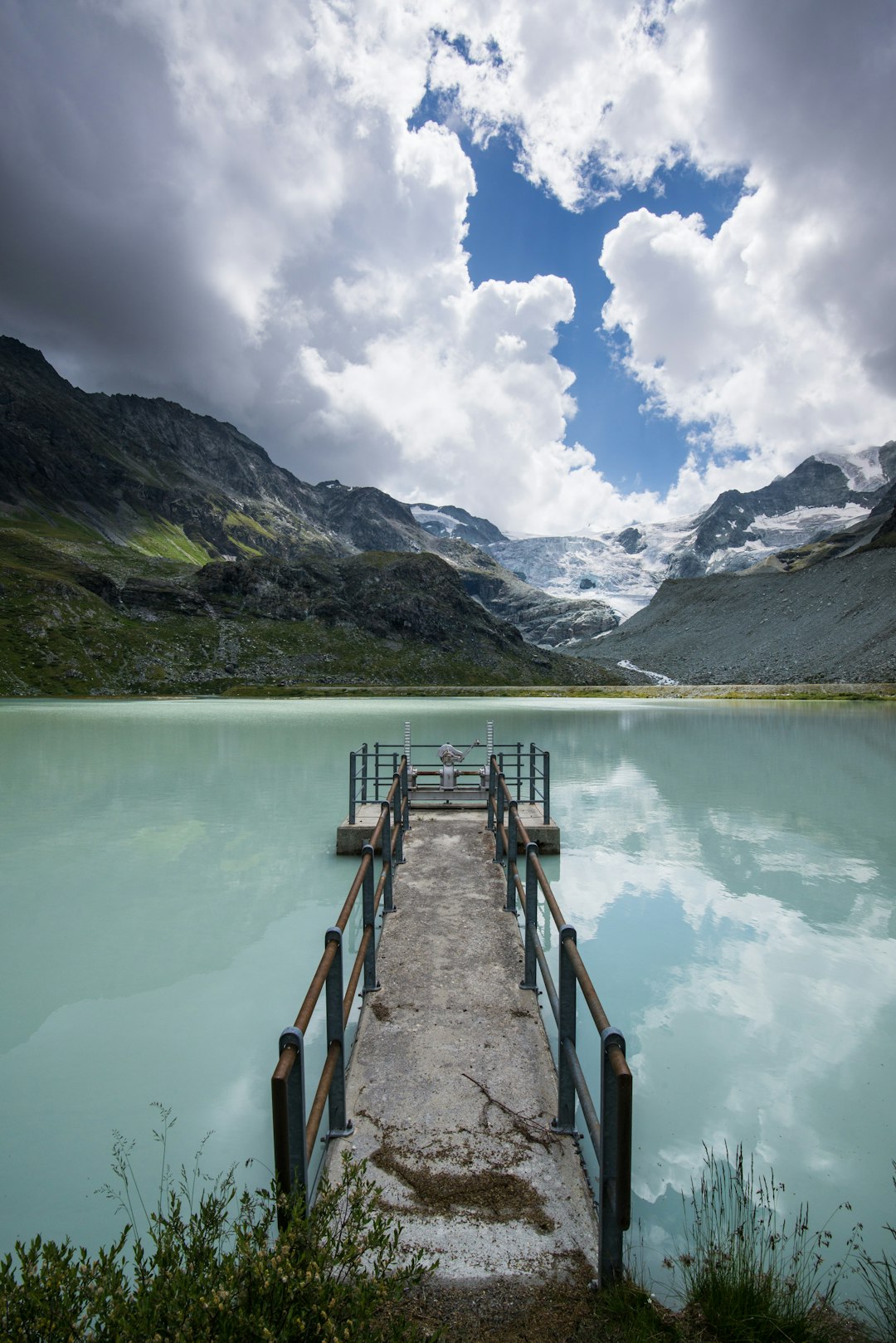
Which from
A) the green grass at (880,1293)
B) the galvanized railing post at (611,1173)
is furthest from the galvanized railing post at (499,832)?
the galvanized railing post at (611,1173)

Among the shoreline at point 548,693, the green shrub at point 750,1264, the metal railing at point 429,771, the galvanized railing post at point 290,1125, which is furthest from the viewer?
the shoreline at point 548,693

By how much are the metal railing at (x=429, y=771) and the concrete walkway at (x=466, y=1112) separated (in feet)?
22.4

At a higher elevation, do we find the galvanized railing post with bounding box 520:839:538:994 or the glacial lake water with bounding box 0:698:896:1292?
the galvanized railing post with bounding box 520:839:538:994

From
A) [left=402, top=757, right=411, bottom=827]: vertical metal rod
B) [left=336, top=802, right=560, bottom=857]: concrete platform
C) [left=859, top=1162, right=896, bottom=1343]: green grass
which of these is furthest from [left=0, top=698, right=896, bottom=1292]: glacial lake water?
[left=402, top=757, right=411, bottom=827]: vertical metal rod

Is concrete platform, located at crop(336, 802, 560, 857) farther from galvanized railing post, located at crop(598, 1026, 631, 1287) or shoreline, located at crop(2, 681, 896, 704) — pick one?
shoreline, located at crop(2, 681, 896, 704)

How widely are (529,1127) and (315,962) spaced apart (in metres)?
6.29

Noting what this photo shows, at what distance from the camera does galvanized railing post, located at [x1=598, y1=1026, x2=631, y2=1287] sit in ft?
13.6

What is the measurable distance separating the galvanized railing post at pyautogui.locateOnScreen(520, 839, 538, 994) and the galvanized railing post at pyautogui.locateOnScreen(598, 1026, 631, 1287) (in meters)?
3.58

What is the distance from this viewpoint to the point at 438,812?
19.4 meters

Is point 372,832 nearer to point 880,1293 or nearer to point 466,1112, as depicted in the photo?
point 466,1112

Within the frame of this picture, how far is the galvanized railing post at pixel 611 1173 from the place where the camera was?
416 centimetres

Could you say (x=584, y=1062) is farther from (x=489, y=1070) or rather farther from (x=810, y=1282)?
(x=810, y=1282)

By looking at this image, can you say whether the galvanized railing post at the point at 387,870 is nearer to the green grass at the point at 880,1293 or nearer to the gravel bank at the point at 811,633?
the green grass at the point at 880,1293

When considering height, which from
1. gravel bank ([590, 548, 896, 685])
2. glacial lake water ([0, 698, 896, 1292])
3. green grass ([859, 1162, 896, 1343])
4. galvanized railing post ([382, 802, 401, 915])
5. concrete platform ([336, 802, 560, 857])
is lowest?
glacial lake water ([0, 698, 896, 1292])
